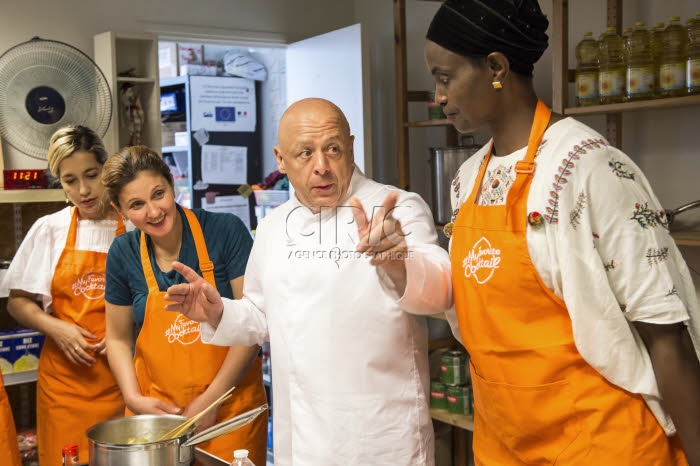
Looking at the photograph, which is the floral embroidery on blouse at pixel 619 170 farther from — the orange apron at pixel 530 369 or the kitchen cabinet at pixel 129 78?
the kitchen cabinet at pixel 129 78

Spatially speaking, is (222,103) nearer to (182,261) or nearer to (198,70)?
(198,70)

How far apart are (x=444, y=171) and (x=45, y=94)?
1897 millimetres

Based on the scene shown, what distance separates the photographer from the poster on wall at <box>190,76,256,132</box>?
600 centimetres

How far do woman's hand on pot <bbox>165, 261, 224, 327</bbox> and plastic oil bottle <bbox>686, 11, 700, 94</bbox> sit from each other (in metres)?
1.71

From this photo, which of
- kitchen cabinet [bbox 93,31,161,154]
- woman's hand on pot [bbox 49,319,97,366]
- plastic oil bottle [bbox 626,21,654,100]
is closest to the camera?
plastic oil bottle [bbox 626,21,654,100]

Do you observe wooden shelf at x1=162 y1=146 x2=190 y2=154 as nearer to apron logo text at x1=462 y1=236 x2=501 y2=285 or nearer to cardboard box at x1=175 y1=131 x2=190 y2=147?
cardboard box at x1=175 y1=131 x2=190 y2=147

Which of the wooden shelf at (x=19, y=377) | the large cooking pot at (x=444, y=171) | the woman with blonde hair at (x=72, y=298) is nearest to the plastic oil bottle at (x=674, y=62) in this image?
the large cooking pot at (x=444, y=171)

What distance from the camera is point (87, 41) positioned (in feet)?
13.0

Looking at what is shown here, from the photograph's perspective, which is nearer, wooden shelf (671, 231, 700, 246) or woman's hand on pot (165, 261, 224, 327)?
woman's hand on pot (165, 261, 224, 327)

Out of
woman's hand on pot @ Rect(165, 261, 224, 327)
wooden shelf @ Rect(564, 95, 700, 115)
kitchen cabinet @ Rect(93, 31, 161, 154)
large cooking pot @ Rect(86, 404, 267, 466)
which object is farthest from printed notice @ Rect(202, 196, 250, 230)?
large cooking pot @ Rect(86, 404, 267, 466)

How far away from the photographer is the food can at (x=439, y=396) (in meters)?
3.42

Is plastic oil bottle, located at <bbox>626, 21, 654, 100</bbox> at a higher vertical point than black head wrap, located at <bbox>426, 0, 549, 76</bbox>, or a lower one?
higher

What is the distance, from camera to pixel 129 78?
12.5 ft

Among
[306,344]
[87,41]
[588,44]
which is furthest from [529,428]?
[87,41]
